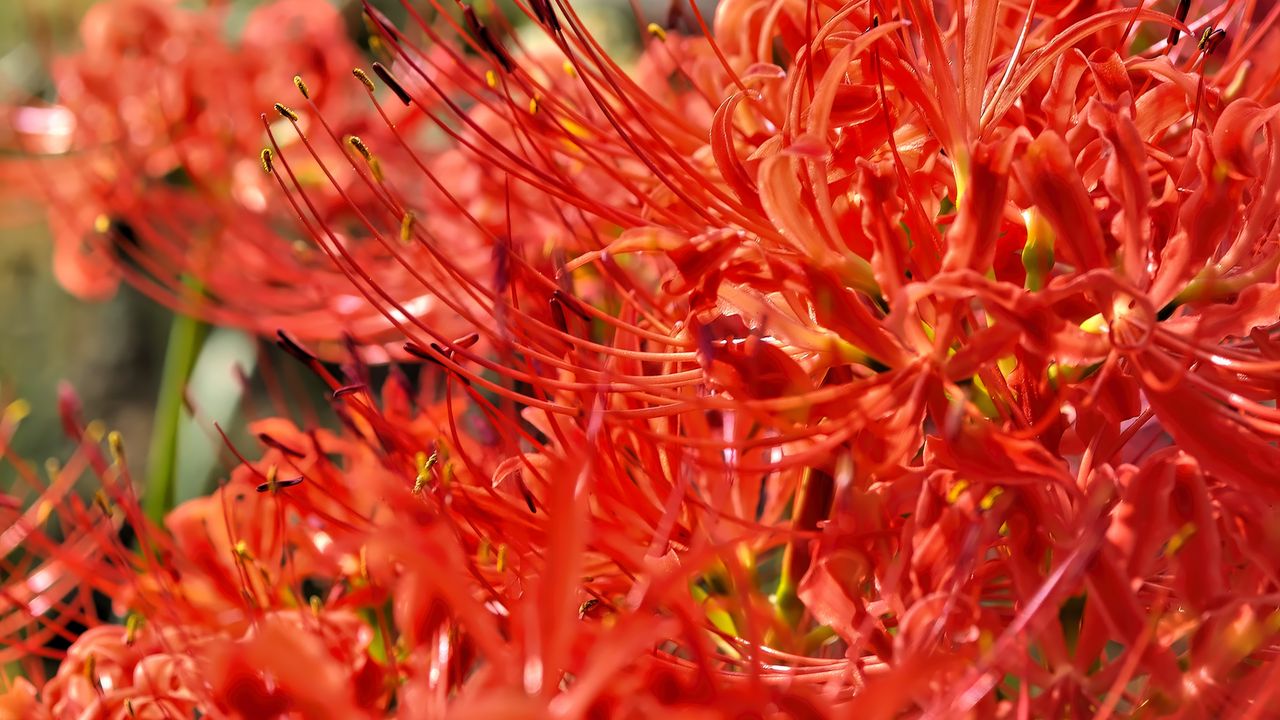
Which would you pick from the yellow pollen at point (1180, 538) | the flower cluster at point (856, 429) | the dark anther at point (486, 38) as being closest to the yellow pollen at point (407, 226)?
the flower cluster at point (856, 429)

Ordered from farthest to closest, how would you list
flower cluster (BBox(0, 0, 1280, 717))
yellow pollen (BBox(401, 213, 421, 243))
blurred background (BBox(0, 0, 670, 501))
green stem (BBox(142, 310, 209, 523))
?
blurred background (BBox(0, 0, 670, 501)), green stem (BBox(142, 310, 209, 523)), yellow pollen (BBox(401, 213, 421, 243)), flower cluster (BBox(0, 0, 1280, 717))

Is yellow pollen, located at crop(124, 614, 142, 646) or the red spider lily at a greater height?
the red spider lily

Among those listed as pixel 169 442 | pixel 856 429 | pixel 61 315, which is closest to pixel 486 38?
pixel 856 429

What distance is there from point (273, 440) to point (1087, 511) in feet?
1.66

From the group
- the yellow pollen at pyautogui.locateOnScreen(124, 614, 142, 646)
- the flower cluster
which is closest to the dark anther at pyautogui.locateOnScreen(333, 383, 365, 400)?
the flower cluster

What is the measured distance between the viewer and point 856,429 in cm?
58

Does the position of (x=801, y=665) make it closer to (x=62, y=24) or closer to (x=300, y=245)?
(x=300, y=245)

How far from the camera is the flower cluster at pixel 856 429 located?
20.9 inches

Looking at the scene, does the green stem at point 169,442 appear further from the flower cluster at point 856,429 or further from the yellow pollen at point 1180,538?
the yellow pollen at point 1180,538

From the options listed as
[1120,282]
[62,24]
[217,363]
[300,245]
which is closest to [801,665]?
[1120,282]

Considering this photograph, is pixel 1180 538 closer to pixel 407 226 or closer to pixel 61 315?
pixel 407 226

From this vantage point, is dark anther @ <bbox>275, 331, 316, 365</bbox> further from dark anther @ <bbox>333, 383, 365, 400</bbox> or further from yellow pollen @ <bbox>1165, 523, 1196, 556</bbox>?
yellow pollen @ <bbox>1165, 523, 1196, 556</bbox>

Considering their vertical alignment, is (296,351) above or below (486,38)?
below

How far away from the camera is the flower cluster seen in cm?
53
